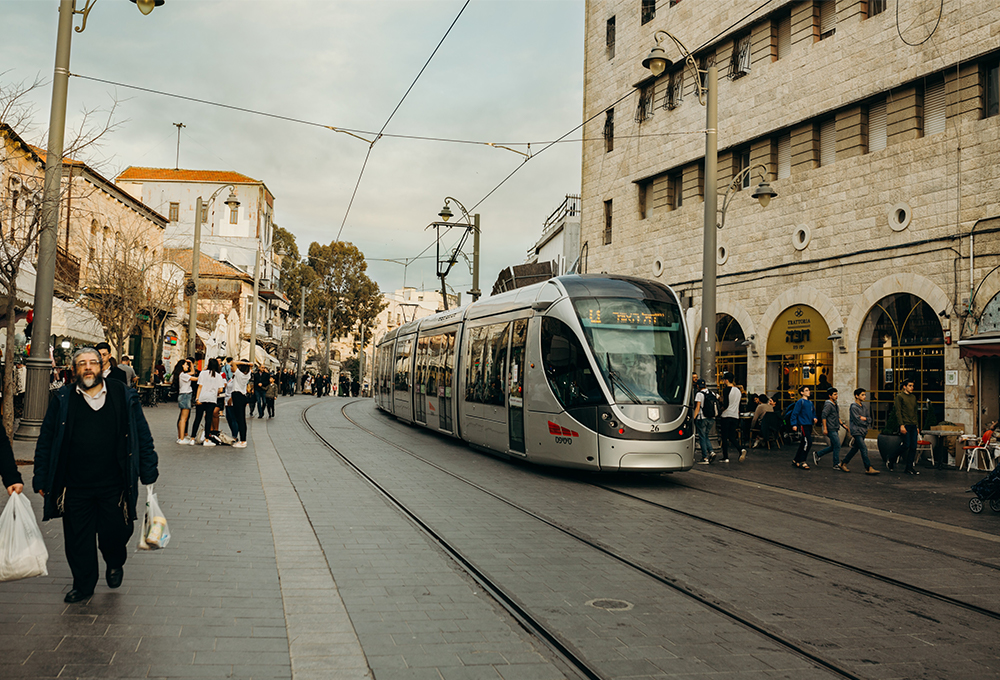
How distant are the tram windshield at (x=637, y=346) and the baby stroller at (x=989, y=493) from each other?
402 cm

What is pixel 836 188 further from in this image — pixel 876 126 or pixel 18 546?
pixel 18 546

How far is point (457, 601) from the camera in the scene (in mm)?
5762

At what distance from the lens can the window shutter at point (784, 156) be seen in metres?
23.7

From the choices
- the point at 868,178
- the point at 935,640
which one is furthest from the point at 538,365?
the point at 868,178

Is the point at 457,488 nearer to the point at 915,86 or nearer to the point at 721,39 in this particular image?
the point at 915,86

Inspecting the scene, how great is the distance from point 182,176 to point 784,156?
5542cm

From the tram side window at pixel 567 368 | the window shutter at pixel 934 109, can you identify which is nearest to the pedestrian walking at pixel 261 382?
the tram side window at pixel 567 368

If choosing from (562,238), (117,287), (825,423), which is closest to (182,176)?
(562,238)

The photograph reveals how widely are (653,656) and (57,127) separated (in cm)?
1196

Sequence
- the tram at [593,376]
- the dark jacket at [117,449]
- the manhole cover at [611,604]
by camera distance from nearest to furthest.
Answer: the dark jacket at [117,449], the manhole cover at [611,604], the tram at [593,376]

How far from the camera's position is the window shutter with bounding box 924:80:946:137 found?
749 inches

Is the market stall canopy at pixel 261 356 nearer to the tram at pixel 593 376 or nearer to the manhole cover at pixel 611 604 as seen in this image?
the tram at pixel 593 376

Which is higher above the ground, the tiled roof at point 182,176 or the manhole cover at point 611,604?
the tiled roof at point 182,176

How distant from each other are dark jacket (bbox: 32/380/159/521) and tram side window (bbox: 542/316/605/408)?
7833 mm
